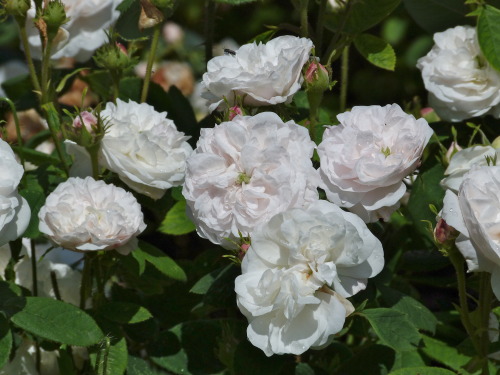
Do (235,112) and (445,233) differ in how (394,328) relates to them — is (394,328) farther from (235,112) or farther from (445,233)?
(235,112)

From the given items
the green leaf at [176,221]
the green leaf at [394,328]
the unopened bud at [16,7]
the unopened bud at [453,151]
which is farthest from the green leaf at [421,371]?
the unopened bud at [16,7]

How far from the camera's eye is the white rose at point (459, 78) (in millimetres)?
1247

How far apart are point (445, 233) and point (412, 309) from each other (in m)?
0.22

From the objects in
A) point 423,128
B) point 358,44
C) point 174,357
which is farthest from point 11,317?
point 358,44

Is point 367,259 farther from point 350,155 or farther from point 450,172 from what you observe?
point 450,172

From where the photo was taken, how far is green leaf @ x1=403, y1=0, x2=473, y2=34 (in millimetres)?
1410

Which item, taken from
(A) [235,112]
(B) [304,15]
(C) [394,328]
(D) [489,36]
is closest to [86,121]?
(A) [235,112]

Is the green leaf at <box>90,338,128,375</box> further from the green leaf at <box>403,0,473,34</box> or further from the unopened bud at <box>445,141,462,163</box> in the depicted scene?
the green leaf at <box>403,0,473,34</box>

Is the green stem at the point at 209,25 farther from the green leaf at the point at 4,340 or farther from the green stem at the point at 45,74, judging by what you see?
the green leaf at the point at 4,340

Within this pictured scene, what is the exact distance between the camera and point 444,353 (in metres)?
1.20

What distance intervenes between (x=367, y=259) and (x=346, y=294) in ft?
0.15

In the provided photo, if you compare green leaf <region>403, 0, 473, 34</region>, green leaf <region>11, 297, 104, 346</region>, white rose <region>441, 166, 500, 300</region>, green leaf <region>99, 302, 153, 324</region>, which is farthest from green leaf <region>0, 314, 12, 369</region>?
green leaf <region>403, 0, 473, 34</region>

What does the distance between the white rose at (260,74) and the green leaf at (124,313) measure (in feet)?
0.93

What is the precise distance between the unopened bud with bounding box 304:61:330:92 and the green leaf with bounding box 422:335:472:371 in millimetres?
379
